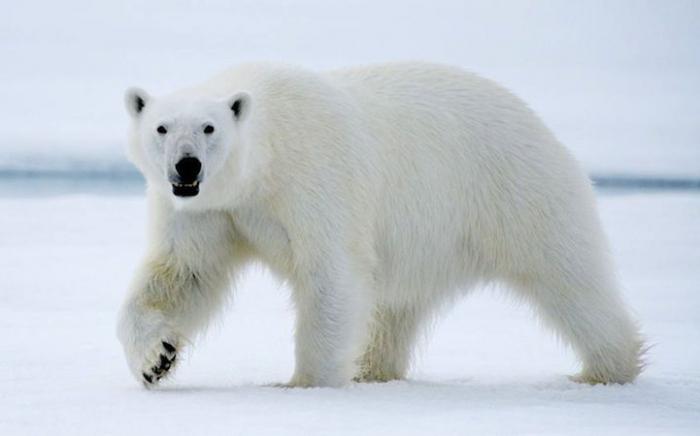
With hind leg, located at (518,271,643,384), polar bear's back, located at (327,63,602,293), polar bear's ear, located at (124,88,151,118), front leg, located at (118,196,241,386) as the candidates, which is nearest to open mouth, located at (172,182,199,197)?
front leg, located at (118,196,241,386)

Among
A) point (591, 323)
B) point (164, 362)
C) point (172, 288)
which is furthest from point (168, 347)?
point (591, 323)

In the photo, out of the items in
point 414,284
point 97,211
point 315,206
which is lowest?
point 97,211

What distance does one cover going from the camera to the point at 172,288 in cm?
512

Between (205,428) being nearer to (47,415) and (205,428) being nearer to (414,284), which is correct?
(47,415)

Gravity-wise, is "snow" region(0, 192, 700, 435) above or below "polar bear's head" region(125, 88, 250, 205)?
below

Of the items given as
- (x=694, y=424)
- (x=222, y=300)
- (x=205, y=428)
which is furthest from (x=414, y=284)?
(x=205, y=428)

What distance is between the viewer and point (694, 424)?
4262 mm

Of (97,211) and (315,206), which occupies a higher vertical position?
(315,206)

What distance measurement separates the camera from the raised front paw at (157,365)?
471 centimetres

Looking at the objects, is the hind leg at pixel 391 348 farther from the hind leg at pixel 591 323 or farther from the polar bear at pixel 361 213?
the hind leg at pixel 591 323

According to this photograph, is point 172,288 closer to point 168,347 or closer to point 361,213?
point 168,347

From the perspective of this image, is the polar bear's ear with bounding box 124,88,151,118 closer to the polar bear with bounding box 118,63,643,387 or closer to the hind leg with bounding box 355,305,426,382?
the polar bear with bounding box 118,63,643,387

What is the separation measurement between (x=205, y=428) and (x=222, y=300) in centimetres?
164

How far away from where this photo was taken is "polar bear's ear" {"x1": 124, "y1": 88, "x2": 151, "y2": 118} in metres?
4.82
